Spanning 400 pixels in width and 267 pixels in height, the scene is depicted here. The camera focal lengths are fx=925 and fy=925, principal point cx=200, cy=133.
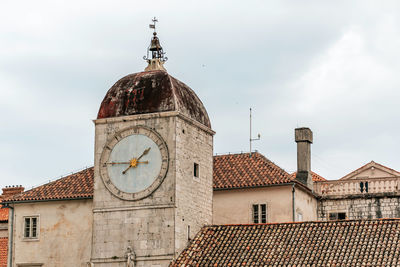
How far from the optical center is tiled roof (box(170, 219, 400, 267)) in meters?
32.3

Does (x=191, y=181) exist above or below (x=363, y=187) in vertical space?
below

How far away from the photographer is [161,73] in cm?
3775

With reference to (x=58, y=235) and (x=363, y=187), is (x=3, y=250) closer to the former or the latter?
(x=58, y=235)

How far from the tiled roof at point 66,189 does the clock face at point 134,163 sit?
9.11 metres

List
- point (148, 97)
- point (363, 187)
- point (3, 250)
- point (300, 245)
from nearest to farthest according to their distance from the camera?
point (300, 245) → point (148, 97) → point (363, 187) → point (3, 250)

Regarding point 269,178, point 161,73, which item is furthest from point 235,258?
point 269,178

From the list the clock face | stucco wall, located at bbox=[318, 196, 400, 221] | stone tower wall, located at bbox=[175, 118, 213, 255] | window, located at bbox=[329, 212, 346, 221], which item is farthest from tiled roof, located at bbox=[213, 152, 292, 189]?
the clock face

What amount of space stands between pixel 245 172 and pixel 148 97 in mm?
10514

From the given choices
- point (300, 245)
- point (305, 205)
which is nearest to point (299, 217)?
point (305, 205)

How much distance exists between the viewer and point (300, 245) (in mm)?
33812

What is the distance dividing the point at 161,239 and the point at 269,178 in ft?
35.2

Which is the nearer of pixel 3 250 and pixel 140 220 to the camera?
pixel 140 220

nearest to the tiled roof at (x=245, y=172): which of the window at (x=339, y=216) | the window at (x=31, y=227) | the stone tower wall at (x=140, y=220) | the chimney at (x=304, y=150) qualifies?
the chimney at (x=304, y=150)

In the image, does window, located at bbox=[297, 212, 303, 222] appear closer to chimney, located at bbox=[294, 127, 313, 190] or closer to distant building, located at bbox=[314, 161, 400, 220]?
Result: chimney, located at bbox=[294, 127, 313, 190]
